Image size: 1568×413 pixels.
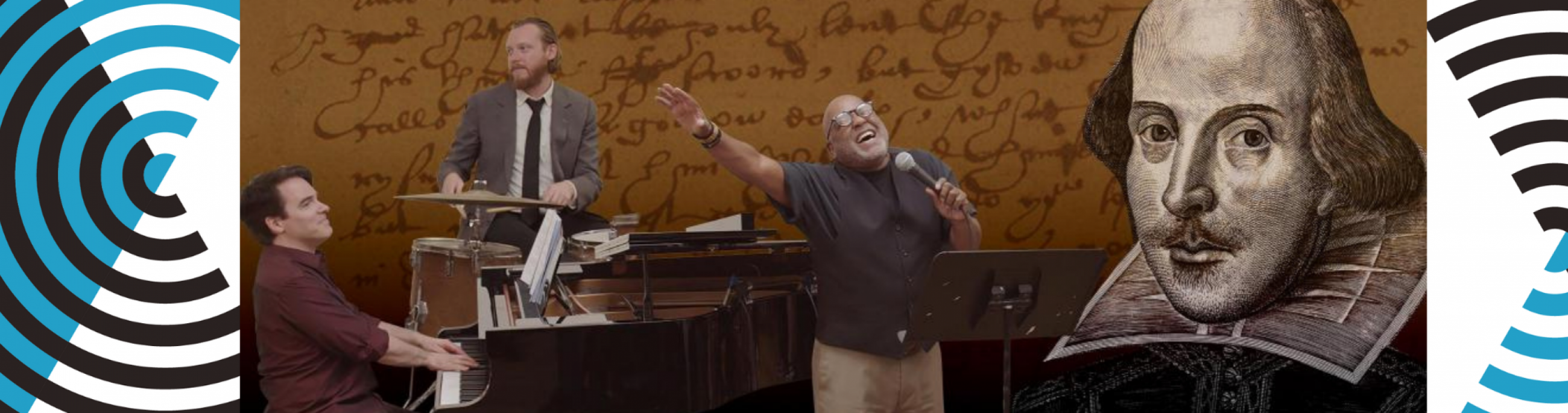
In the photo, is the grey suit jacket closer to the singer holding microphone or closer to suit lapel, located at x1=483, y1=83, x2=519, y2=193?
suit lapel, located at x1=483, y1=83, x2=519, y2=193

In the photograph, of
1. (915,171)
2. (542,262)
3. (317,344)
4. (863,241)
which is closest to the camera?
(317,344)

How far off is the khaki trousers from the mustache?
1.31 metres

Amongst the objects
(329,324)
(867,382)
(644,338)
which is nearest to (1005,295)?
(867,382)

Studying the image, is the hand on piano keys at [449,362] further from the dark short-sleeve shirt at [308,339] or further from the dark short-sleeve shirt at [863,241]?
the dark short-sleeve shirt at [863,241]

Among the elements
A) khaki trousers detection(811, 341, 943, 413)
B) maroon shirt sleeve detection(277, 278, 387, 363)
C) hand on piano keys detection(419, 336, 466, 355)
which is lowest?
khaki trousers detection(811, 341, 943, 413)

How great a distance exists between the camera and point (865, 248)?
199 inches

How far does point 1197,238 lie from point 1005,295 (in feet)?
5.30

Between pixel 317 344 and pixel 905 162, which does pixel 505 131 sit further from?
pixel 905 162

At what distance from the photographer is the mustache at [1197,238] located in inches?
232

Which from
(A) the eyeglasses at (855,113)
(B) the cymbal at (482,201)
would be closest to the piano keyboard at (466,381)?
(B) the cymbal at (482,201)

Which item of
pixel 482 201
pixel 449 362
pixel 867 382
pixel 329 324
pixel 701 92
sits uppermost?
pixel 701 92

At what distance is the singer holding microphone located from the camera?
195 inches

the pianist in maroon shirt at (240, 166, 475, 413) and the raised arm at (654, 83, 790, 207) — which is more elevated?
the raised arm at (654, 83, 790, 207)

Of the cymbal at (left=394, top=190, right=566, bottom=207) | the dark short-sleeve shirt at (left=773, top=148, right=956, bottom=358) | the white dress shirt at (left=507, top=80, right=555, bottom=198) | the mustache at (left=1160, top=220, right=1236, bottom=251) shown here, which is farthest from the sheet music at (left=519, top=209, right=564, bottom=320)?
the mustache at (left=1160, top=220, right=1236, bottom=251)
